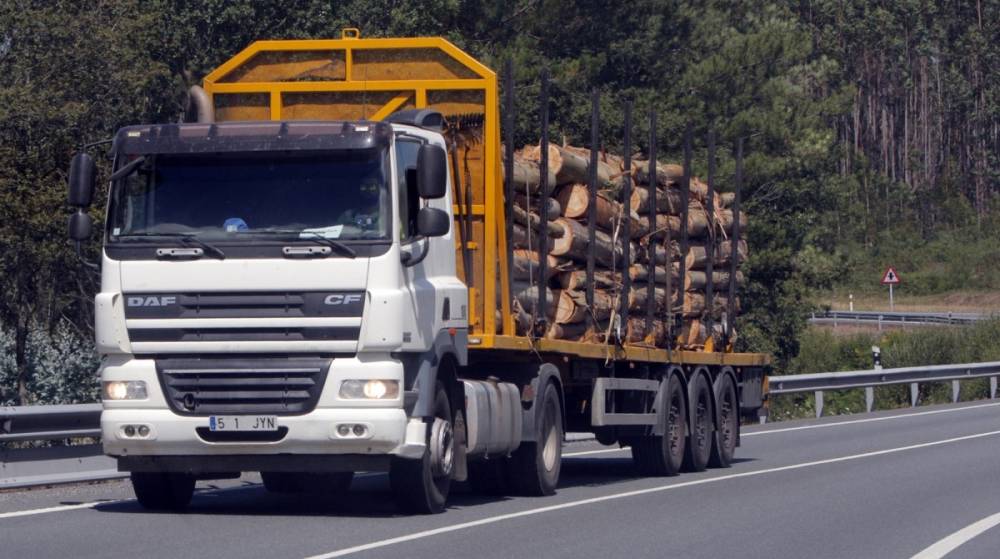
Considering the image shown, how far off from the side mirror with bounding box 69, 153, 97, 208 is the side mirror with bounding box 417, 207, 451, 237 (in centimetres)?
230

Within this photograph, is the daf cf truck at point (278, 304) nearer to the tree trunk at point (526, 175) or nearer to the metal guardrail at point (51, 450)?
the tree trunk at point (526, 175)

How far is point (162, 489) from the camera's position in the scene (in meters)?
12.0

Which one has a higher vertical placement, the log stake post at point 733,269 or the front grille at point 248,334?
the log stake post at point 733,269

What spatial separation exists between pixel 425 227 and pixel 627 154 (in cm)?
526

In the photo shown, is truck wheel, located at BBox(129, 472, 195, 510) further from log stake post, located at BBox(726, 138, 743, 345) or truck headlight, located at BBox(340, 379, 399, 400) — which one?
log stake post, located at BBox(726, 138, 743, 345)

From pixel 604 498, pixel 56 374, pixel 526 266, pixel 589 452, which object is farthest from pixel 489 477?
pixel 56 374

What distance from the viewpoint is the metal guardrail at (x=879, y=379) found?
2855 cm

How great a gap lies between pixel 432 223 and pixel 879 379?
22.6m

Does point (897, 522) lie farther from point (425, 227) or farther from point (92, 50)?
point (92, 50)

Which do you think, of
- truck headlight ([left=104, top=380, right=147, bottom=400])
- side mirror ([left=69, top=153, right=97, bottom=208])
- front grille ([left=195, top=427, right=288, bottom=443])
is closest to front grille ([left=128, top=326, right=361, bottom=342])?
truck headlight ([left=104, top=380, right=147, bottom=400])

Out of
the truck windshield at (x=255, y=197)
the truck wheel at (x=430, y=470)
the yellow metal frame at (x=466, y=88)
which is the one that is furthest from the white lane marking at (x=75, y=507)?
the yellow metal frame at (x=466, y=88)

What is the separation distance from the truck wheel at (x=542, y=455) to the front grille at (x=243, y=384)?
3.07 meters

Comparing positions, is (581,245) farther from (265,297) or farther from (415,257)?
(265,297)

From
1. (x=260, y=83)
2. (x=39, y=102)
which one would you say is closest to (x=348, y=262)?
(x=260, y=83)
